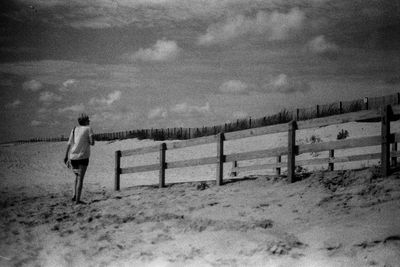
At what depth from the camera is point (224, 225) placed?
5625mm

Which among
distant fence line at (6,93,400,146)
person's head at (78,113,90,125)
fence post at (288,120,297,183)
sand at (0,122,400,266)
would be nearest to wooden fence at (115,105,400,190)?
fence post at (288,120,297,183)

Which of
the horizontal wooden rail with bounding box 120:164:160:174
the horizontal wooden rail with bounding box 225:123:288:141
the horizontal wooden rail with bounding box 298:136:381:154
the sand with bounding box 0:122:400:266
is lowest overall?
the sand with bounding box 0:122:400:266

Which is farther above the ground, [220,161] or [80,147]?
[80,147]

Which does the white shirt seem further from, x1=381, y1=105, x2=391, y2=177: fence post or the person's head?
x1=381, y1=105, x2=391, y2=177: fence post

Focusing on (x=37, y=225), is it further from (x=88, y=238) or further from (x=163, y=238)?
(x=163, y=238)

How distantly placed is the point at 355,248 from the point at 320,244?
0.38 metres

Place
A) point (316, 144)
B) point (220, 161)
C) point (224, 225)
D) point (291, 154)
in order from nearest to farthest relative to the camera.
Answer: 1. point (224, 225)
2. point (316, 144)
3. point (291, 154)
4. point (220, 161)

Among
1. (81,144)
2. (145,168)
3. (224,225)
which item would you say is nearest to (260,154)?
(224,225)

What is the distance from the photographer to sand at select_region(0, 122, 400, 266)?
4297mm

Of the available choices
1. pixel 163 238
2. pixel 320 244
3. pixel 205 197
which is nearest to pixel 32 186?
pixel 205 197

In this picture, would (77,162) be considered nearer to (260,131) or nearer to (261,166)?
(260,131)

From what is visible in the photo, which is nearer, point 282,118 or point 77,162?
point 77,162

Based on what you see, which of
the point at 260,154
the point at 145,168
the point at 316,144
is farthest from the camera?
the point at 145,168

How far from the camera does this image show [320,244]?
170 inches
